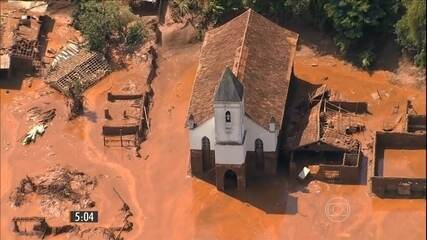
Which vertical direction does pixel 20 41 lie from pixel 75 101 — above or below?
above

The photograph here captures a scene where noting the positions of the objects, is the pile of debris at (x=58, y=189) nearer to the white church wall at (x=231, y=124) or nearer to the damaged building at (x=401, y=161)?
the white church wall at (x=231, y=124)

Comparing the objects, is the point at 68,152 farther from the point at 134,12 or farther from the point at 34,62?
the point at 134,12

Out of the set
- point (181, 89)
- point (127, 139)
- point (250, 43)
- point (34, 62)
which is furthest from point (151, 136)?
point (34, 62)

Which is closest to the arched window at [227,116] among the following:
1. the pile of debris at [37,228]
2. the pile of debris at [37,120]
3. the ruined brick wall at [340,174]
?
the ruined brick wall at [340,174]

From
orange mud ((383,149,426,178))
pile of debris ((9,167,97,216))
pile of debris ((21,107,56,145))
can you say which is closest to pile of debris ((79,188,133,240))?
pile of debris ((9,167,97,216))

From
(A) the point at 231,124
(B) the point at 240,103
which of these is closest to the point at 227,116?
(A) the point at 231,124

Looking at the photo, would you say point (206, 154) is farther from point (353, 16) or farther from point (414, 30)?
point (414, 30)
